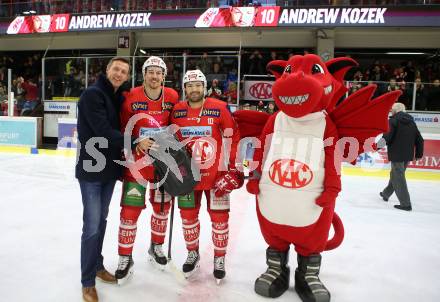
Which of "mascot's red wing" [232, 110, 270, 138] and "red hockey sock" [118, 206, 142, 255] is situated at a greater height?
"mascot's red wing" [232, 110, 270, 138]

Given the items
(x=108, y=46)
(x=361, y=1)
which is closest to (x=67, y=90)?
(x=108, y=46)

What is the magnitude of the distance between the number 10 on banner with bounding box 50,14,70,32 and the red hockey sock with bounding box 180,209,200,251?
9.65 meters

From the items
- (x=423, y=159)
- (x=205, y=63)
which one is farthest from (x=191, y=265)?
(x=205, y=63)

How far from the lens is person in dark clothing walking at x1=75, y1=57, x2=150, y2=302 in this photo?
2133 mm

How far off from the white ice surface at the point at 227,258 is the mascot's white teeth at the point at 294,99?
1.18m

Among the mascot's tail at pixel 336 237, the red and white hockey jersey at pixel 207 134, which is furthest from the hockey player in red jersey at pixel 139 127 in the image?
the mascot's tail at pixel 336 237

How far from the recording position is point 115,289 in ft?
7.84

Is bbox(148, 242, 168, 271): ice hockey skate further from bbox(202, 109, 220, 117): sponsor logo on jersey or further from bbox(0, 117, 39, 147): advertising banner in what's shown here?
bbox(0, 117, 39, 147): advertising banner

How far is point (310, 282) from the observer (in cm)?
235

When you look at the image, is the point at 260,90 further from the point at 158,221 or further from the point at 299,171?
the point at 299,171

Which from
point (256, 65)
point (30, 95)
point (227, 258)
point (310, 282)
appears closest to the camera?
point (310, 282)

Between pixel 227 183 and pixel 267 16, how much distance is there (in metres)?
7.35

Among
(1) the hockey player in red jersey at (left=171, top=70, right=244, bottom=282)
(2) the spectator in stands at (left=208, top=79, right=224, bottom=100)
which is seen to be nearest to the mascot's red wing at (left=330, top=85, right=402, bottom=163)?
(1) the hockey player in red jersey at (left=171, top=70, right=244, bottom=282)

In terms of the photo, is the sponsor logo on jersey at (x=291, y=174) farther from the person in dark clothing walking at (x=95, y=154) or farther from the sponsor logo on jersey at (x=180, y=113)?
the person in dark clothing walking at (x=95, y=154)
